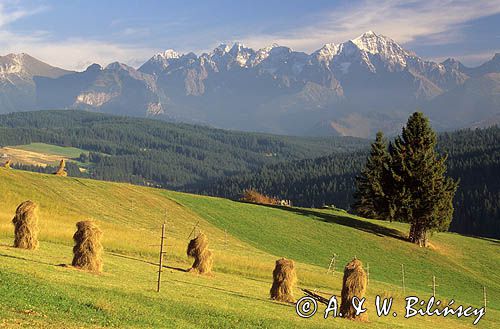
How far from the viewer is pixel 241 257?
57906mm

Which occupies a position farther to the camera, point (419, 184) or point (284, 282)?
point (419, 184)

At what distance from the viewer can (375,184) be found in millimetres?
85188

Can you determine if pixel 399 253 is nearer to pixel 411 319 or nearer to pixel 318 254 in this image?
pixel 318 254

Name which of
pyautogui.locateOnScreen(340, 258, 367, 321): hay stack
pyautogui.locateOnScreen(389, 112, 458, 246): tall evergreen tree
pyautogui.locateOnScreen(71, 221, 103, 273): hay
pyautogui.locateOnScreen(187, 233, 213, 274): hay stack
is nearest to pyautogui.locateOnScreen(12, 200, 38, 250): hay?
pyautogui.locateOnScreen(71, 221, 103, 273): hay

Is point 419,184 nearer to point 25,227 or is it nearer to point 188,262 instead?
point 188,262

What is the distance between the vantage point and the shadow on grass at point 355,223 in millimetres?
87625

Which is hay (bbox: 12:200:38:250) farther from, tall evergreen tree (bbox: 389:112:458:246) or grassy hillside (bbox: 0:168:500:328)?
tall evergreen tree (bbox: 389:112:458:246)

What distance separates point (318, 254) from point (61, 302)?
50.3 meters

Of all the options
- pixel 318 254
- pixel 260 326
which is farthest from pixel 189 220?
pixel 260 326

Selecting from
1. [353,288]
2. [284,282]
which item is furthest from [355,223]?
[353,288]

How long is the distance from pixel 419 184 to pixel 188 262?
4583 cm

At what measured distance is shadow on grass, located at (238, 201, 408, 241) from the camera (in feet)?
287

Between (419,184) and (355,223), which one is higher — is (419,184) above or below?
above

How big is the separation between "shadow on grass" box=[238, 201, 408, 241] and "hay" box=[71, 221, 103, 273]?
189 feet
